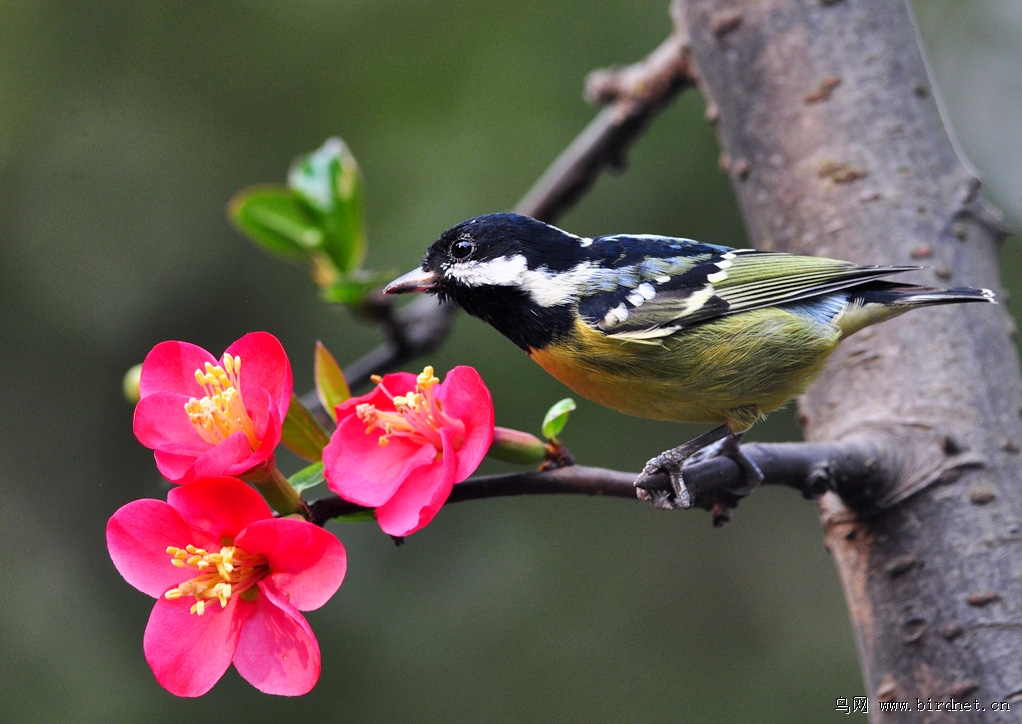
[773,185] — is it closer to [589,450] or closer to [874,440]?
[874,440]

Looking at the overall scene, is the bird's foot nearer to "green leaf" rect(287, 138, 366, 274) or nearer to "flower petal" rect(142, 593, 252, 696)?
"flower petal" rect(142, 593, 252, 696)

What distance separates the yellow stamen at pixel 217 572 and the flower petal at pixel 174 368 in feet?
0.93

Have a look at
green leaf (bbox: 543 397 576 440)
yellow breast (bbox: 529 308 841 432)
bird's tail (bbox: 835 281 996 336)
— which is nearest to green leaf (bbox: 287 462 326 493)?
green leaf (bbox: 543 397 576 440)

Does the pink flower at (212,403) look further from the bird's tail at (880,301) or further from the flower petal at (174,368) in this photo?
the bird's tail at (880,301)

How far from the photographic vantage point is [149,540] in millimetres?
1526

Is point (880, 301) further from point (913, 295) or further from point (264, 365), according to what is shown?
point (264, 365)

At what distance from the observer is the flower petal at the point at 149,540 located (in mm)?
1502

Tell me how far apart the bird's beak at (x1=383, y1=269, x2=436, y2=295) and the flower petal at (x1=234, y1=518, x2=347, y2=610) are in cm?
92

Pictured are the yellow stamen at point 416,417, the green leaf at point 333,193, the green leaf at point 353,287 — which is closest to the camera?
the yellow stamen at point 416,417

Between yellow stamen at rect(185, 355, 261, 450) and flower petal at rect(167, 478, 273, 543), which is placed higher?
yellow stamen at rect(185, 355, 261, 450)

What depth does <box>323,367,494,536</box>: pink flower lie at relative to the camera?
160 centimetres

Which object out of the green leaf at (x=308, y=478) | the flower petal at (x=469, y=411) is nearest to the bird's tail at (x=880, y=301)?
the flower petal at (x=469, y=411)

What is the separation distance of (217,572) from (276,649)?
154 millimetres

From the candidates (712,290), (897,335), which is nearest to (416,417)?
(712,290)
